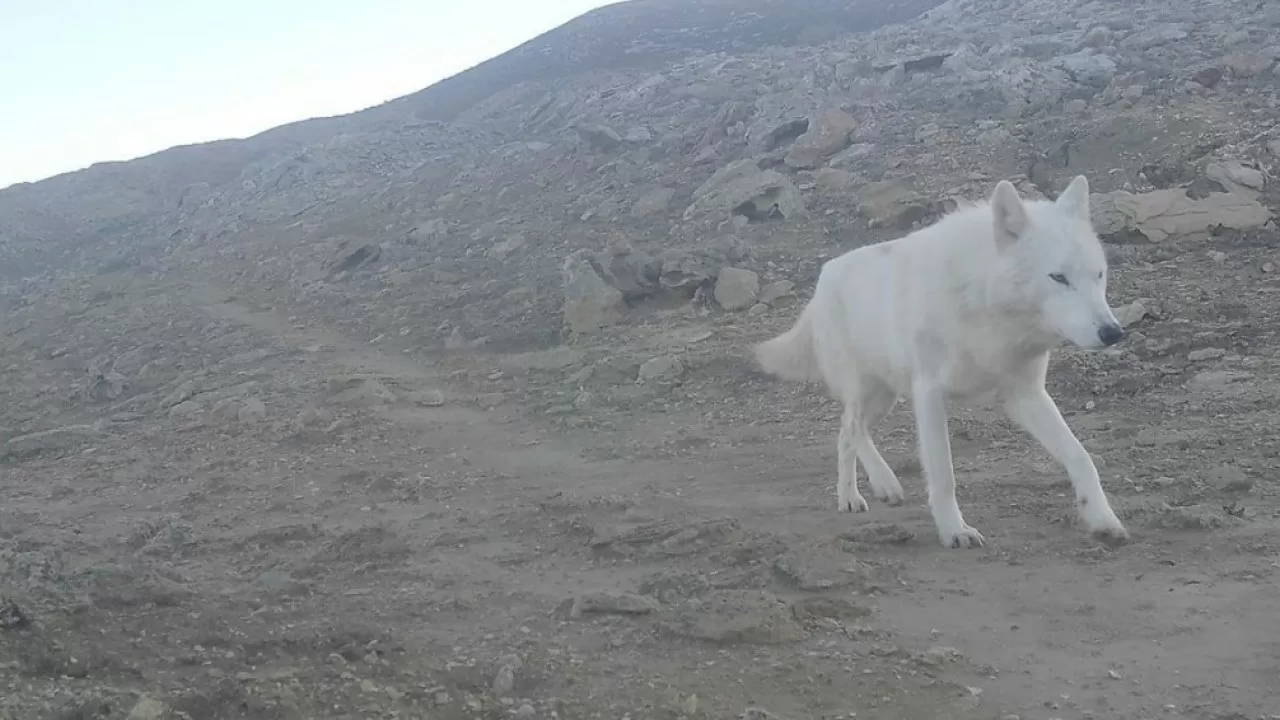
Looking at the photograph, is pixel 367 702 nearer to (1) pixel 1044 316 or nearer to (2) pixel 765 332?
(1) pixel 1044 316

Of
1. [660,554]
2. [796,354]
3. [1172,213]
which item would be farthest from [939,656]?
[1172,213]

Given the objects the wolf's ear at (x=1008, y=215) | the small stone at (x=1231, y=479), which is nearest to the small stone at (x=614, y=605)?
the wolf's ear at (x=1008, y=215)

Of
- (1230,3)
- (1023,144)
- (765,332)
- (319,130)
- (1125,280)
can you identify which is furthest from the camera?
(319,130)

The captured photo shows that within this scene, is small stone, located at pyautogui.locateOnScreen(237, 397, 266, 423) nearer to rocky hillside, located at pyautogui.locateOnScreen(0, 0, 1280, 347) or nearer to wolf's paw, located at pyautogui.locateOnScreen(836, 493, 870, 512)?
rocky hillside, located at pyautogui.locateOnScreen(0, 0, 1280, 347)

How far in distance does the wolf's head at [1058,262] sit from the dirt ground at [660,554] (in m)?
1.06

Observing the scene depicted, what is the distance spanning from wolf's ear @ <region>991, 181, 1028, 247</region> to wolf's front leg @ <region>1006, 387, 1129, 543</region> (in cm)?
83

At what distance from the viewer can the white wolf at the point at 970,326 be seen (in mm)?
4805

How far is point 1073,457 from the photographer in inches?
200

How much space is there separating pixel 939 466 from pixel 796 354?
1.80 metres

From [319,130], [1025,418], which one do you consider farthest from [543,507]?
[319,130]

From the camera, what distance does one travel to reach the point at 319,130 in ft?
171

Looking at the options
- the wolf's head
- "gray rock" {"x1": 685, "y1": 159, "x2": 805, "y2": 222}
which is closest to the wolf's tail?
the wolf's head

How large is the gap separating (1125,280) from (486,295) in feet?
27.5

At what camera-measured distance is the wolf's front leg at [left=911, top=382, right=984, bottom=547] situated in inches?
204
